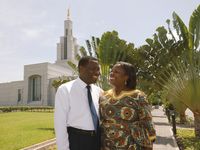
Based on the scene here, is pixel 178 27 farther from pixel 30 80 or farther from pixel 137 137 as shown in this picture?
pixel 30 80

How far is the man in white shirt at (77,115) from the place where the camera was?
314 centimetres

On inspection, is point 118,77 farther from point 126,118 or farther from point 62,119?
point 62,119

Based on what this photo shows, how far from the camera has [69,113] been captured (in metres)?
3.21

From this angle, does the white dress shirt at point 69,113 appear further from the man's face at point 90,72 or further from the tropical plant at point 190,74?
the tropical plant at point 190,74

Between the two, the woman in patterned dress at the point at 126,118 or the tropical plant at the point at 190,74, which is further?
the tropical plant at the point at 190,74

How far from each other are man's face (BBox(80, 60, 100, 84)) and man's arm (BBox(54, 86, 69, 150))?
10.7 inches

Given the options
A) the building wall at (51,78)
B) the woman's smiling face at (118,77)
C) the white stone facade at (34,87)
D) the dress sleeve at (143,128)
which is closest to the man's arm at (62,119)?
the woman's smiling face at (118,77)

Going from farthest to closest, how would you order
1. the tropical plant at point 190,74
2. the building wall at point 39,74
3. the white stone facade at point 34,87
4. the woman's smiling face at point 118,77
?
the white stone facade at point 34,87 < the building wall at point 39,74 < the tropical plant at point 190,74 < the woman's smiling face at point 118,77

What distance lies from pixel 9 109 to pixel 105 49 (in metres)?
Answer: 38.6

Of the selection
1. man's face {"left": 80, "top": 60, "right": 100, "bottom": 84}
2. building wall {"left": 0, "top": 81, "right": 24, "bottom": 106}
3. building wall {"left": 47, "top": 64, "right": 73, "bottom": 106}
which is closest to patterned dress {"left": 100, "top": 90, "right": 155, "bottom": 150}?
man's face {"left": 80, "top": 60, "right": 100, "bottom": 84}

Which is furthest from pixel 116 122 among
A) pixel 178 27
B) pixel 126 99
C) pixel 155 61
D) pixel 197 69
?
pixel 155 61

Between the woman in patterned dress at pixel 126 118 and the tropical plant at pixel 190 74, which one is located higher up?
the tropical plant at pixel 190 74

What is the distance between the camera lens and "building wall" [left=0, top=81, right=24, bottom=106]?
257 feet

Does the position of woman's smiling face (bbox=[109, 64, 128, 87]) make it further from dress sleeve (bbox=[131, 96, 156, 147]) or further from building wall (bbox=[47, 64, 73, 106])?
building wall (bbox=[47, 64, 73, 106])
